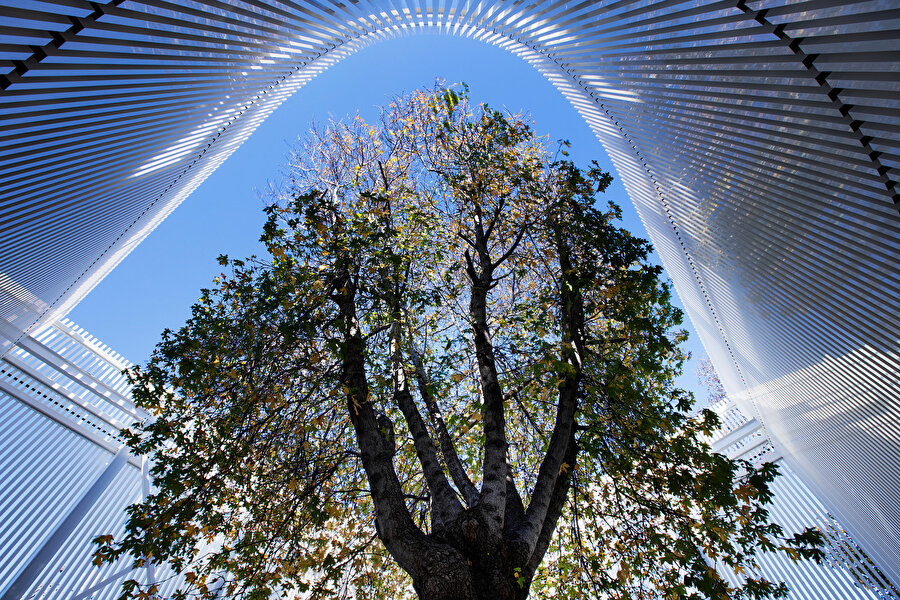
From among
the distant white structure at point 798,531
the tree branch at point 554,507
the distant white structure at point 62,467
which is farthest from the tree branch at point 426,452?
the distant white structure at point 62,467

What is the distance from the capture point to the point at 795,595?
10.7m

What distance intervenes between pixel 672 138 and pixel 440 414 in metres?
4.61

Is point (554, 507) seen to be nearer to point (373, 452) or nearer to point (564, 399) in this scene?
point (564, 399)

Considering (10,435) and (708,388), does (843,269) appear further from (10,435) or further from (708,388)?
(708,388)

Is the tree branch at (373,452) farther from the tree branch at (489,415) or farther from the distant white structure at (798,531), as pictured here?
the distant white structure at (798,531)

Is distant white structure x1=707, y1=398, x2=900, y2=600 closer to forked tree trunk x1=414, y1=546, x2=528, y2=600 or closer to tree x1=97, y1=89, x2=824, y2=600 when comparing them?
tree x1=97, y1=89, x2=824, y2=600

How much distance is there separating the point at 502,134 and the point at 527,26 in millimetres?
2143

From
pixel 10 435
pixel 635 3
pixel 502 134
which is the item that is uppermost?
pixel 502 134

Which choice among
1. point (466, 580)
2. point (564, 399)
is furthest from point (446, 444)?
point (466, 580)

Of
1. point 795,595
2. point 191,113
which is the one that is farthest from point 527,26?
point 795,595

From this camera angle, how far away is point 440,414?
5625mm

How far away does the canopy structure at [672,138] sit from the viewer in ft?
9.95

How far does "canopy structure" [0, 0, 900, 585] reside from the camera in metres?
3.03

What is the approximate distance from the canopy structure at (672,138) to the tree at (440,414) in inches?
57.4
